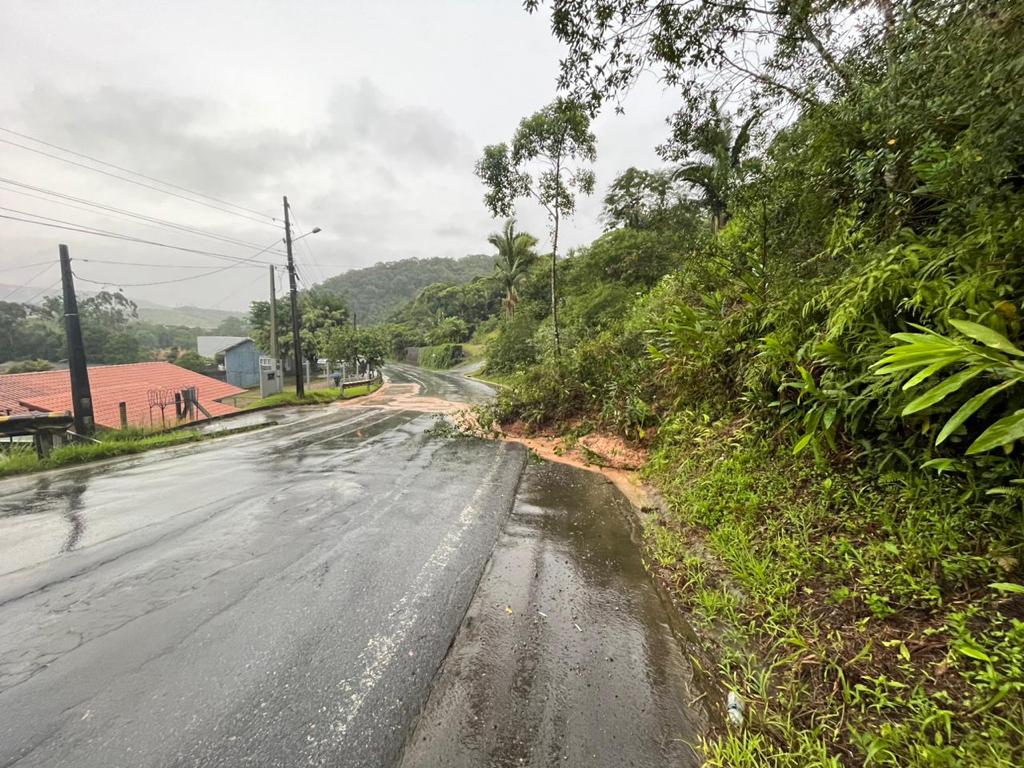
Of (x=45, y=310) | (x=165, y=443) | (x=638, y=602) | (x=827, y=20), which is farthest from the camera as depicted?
(x=45, y=310)

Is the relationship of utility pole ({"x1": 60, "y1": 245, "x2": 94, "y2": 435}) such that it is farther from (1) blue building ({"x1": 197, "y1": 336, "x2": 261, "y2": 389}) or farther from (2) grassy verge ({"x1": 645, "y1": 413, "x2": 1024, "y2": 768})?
(1) blue building ({"x1": 197, "y1": 336, "x2": 261, "y2": 389})

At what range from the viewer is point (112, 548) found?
12.5 feet

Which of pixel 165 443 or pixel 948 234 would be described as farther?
pixel 165 443

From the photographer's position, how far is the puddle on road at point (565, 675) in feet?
5.73

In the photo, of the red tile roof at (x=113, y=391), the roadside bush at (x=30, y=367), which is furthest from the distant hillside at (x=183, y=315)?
the red tile roof at (x=113, y=391)

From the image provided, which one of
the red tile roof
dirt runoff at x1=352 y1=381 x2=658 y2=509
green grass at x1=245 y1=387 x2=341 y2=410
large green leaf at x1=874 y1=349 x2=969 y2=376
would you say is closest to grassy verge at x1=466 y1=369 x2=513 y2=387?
green grass at x1=245 y1=387 x2=341 y2=410

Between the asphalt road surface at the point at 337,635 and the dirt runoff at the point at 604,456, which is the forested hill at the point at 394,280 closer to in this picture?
the dirt runoff at the point at 604,456

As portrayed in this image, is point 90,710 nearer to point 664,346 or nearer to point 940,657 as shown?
point 940,657

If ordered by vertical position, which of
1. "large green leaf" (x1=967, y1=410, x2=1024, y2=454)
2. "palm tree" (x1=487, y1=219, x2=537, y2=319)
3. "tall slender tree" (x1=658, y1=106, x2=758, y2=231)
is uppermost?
"palm tree" (x1=487, y1=219, x2=537, y2=319)

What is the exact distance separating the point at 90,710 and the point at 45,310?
62.0m

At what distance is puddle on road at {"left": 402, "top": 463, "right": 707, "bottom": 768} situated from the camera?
1745mm

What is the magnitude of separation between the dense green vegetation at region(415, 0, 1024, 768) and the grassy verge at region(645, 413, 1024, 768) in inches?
0.4

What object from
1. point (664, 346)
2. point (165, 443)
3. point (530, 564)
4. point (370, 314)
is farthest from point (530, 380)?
point (370, 314)

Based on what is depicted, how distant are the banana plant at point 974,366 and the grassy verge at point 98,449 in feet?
41.3
